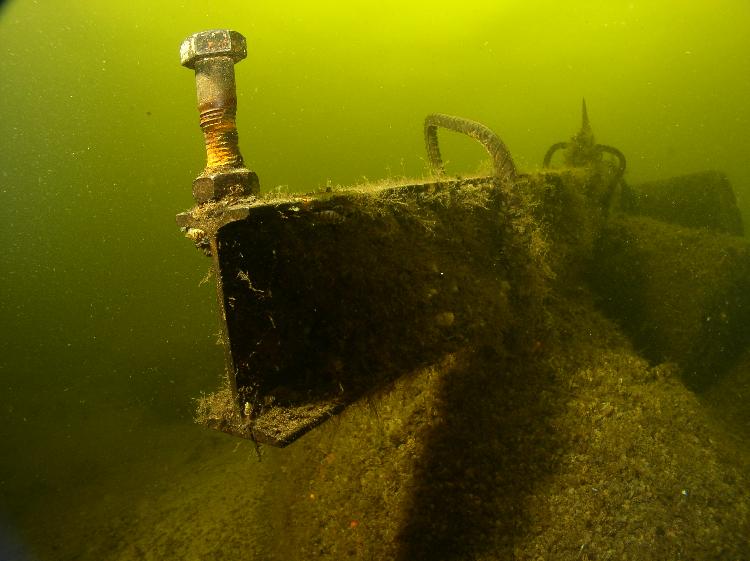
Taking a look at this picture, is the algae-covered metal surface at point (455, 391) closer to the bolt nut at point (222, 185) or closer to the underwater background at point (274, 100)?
the bolt nut at point (222, 185)

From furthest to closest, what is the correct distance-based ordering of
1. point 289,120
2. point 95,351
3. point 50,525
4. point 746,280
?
point 289,120 < point 95,351 < point 50,525 < point 746,280

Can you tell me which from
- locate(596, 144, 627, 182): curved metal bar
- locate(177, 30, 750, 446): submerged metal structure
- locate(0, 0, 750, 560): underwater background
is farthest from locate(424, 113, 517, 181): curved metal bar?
locate(0, 0, 750, 560): underwater background

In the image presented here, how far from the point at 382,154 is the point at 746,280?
61.1 m

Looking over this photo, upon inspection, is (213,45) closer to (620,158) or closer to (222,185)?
(222,185)

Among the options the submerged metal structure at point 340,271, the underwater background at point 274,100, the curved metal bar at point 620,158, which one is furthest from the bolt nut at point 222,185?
the underwater background at point 274,100

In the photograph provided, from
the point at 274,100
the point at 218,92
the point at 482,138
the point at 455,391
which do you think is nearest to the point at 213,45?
the point at 218,92

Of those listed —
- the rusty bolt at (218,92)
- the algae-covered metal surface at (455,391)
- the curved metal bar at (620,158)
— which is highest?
the rusty bolt at (218,92)

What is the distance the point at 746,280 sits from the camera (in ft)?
12.7

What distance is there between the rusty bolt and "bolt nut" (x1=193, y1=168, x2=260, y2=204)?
4 centimetres

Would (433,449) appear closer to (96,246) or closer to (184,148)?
(184,148)

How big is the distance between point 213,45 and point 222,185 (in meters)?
0.74

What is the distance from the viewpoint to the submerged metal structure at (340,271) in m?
1.56

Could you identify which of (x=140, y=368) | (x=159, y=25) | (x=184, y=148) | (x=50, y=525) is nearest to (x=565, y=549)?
(x=50, y=525)

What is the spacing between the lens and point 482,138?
3.00m
